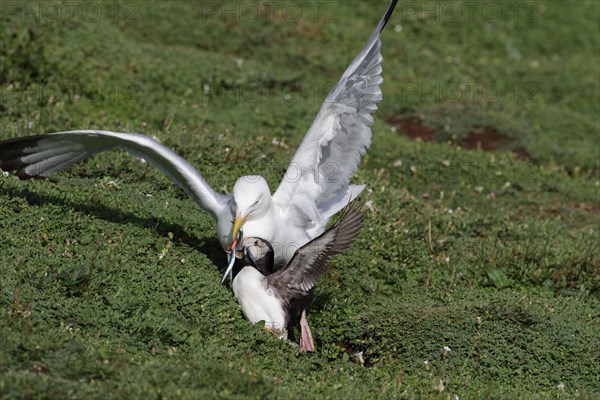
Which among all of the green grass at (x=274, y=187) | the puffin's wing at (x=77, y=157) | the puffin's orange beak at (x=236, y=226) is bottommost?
the green grass at (x=274, y=187)

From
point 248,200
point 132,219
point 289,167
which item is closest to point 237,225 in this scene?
point 248,200

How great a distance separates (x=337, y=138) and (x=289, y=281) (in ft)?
5.38

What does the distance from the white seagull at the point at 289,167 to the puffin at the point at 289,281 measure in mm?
254

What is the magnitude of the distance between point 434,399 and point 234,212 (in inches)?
86.2

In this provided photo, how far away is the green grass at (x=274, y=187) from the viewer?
6102mm

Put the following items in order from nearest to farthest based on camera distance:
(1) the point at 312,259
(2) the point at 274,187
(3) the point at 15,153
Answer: (1) the point at 312,259 < (3) the point at 15,153 < (2) the point at 274,187

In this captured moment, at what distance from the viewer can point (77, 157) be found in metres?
7.64

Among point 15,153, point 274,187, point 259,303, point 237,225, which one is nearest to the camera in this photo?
point 259,303

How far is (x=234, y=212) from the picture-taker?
7.21 m

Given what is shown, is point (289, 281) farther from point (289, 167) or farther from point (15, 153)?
point (15, 153)

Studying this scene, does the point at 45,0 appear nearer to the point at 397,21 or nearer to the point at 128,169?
the point at 128,169

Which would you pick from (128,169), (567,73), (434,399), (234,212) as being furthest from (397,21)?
(434,399)

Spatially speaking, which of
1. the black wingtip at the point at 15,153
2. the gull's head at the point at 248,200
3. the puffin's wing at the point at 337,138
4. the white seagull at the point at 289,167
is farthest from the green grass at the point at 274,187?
the puffin's wing at the point at 337,138

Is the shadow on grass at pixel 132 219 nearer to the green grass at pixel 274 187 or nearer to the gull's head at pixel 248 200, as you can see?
the green grass at pixel 274 187
